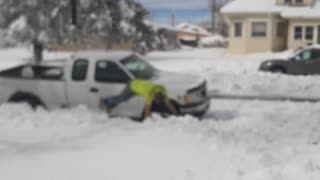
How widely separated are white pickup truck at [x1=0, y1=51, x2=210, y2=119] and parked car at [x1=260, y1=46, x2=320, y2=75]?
13.2 meters

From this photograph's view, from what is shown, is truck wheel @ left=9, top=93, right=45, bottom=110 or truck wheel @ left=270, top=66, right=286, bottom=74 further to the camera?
truck wheel @ left=270, top=66, right=286, bottom=74

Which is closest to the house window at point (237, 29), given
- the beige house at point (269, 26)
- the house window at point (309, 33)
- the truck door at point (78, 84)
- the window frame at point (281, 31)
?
the beige house at point (269, 26)

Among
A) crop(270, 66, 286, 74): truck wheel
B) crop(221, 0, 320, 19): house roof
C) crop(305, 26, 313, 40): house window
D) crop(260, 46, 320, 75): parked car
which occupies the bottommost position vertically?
crop(305, 26, 313, 40): house window

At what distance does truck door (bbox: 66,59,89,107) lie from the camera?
1271cm

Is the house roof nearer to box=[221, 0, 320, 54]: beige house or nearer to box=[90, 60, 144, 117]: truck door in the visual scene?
box=[221, 0, 320, 54]: beige house

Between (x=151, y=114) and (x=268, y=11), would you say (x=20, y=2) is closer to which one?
(x=268, y=11)

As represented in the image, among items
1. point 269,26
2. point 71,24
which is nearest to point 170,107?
point 71,24

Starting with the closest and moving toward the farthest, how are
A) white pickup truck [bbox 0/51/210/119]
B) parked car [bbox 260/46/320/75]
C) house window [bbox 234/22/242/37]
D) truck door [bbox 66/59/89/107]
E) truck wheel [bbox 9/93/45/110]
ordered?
1. white pickup truck [bbox 0/51/210/119]
2. truck door [bbox 66/59/89/107]
3. truck wheel [bbox 9/93/45/110]
4. parked car [bbox 260/46/320/75]
5. house window [bbox 234/22/242/37]

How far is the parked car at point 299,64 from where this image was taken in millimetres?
25594

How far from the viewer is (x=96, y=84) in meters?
12.6

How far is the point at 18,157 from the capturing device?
27.8 ft

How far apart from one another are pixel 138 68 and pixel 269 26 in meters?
33.8

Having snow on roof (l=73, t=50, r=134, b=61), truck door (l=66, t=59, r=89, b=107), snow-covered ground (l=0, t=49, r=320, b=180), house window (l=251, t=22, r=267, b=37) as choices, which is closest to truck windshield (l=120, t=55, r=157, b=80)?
snow on roof (l=73, t=50, r=134, b=61)

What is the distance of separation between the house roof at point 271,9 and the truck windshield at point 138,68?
32565 millimetres
